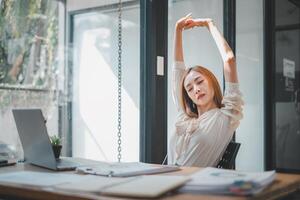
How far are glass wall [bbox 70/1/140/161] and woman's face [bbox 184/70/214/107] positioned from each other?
0.41 metres

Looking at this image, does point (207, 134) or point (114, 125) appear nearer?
point (207, 134)

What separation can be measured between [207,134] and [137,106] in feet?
1.83

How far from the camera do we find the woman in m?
2.10

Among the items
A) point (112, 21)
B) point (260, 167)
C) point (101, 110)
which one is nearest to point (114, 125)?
point (101, 110)

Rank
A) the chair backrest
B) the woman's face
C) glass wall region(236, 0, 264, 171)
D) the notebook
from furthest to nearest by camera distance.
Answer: glass wall region(236, 0, 264, 171) < the woman's face < the chair backrest < the notebook

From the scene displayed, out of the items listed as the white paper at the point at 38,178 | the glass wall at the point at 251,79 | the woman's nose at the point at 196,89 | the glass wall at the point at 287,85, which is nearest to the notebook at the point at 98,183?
the white paper at the point at 38,178

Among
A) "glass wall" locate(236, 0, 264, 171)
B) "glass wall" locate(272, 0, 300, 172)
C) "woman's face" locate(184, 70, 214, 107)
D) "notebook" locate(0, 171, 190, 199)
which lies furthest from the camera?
"glass wall" locate(272, 0, 300, 172)

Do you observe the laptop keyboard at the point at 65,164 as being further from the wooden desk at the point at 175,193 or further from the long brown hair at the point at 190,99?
the long brown hair at the point at 190,99

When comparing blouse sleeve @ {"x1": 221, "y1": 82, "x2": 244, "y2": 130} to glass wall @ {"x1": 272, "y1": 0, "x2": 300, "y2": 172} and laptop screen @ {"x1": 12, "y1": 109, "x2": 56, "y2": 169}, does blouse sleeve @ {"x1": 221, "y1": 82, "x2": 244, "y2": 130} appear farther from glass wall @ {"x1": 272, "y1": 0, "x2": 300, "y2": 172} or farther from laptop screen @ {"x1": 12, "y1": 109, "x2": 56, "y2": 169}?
glass wall @ {"x1": 272, "y1": 0, "x2": 300, "y2": 172}

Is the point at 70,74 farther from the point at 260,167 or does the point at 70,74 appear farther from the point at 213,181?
the point at 260,167

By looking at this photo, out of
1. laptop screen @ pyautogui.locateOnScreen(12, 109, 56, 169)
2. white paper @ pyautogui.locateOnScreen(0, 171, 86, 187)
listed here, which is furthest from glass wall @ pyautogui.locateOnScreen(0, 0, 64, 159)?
white paper @ pyautogui.locateOnScreen(0, 171, 86, 187)

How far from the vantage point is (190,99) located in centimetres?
228

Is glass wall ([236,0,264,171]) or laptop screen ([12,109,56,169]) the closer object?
laptop screen ([12,109,56,169])

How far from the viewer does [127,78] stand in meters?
2.55
